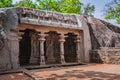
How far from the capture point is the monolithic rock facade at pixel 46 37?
Answer: 980 cm

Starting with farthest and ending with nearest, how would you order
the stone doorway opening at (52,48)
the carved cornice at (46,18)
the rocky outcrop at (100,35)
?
the rocky outcrop at (100,35) → the stone doorway opening at (52,48) → the carved cornice at (46,18)

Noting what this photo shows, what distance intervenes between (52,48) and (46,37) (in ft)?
3.19

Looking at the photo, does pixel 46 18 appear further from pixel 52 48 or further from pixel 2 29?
pixel 2 29

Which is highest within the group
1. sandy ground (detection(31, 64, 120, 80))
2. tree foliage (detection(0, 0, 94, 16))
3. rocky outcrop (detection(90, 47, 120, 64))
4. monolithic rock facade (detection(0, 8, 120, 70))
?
tree foliage (detection(0, 0, 94, 16))

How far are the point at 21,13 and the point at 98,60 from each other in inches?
249

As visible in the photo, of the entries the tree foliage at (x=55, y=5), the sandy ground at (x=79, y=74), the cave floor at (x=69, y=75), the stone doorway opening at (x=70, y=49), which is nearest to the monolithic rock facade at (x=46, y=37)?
the stone doorway opening at (x=70, y=49)

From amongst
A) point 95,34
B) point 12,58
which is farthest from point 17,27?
point 95,34

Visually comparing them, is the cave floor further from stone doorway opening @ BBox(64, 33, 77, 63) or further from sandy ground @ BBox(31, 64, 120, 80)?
stone doorway opening @ BBox(64, 33, 77, 63)

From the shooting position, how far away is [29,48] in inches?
560

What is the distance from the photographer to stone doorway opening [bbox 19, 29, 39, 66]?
13.6 m

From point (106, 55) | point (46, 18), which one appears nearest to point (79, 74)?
point (46, 18)

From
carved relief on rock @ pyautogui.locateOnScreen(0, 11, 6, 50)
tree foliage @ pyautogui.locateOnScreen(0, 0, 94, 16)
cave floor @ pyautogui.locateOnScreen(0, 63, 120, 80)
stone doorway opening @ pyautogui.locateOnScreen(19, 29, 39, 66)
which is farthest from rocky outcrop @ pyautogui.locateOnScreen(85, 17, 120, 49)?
tree foliage @ pyautogui.locateOnScreen(0, 0, 94, 16)

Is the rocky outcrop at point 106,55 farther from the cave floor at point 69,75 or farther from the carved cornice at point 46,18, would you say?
the cave floor at point 69,75

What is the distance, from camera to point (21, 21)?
10.4m
